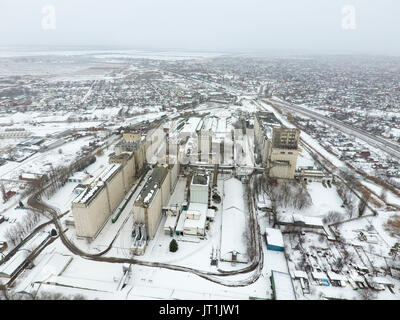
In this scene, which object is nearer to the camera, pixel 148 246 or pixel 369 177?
pixel 148 246

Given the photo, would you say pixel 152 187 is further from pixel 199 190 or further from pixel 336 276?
pixel 336 276

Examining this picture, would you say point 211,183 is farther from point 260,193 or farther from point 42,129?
point 42,129

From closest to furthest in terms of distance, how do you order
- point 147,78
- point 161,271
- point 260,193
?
point 161,271, point 260,193, point 147,78

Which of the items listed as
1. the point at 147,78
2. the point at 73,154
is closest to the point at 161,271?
the point at 73,154

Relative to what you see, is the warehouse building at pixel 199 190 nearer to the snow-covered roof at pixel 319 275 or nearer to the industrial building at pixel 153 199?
the industrial building at pixel 153 199

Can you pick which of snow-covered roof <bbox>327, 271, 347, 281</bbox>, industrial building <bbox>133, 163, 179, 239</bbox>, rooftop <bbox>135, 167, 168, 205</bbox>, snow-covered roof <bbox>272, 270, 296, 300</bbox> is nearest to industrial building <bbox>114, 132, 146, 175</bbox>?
industrial building <bbox>133, 163, 179, 239</bbox>

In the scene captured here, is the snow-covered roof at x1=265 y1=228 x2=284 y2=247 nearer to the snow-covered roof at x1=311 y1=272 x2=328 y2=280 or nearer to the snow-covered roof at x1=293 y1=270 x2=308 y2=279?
the snow-covered roof at x1=293 y1=270 x2=308 y2=279

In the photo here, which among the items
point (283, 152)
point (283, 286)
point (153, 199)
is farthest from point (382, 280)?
point (153, 199)
